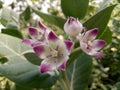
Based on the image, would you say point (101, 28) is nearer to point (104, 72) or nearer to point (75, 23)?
point (75, 23)

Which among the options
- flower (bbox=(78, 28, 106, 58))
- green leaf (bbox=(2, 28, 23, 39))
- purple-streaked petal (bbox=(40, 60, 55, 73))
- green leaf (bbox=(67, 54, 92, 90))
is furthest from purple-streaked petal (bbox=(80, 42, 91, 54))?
green leaf (bbox=(67, 54, 92, 90))

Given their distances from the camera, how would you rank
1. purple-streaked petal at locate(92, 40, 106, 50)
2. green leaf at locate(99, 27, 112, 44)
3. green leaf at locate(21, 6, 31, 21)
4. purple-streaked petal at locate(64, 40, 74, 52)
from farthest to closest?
green leaf at locate(21, 6, 31, 21) → green leaf at locate(99, 27, 112, 44) → purple-streaked petal at locate(92, 40, 106, 50) → purple-streaked petal at locate(64, 40, 74, 52)

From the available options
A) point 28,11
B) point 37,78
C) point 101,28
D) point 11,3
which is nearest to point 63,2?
point 101,28

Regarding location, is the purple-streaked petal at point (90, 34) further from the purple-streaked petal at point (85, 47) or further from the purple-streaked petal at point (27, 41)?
the purple-streaked petal at point (27, 41)

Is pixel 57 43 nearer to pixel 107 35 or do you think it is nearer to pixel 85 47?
pixel 85 47

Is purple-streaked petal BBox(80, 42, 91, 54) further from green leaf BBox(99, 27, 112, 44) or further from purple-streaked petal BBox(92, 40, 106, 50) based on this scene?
green leaf BBox(99, 27, 112, 44)

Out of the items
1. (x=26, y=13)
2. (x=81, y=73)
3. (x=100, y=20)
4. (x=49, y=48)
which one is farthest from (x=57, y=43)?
(x=26, y=13)

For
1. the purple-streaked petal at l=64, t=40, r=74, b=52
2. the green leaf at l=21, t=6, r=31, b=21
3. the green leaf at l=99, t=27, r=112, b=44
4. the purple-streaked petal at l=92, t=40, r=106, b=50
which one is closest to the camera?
the purple-streaked petal at l=64, t=40, r=74, b=52
